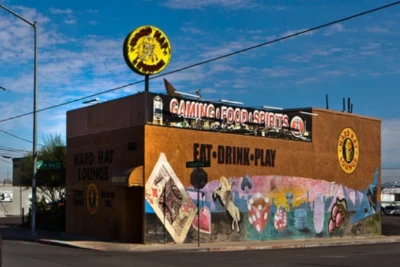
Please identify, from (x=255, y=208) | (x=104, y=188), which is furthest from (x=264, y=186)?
(x=104, y=188)

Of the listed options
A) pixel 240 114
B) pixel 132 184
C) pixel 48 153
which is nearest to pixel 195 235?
pixel 132 184

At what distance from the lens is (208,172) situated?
2541cm

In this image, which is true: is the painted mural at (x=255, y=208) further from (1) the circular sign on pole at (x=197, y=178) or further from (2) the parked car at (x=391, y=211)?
(2) the parked car at (x=391, y=211)

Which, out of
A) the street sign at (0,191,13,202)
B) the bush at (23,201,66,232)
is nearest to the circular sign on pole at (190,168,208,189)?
the bush at (23,201,66,232)

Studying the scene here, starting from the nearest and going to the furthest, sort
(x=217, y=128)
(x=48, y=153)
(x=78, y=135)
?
(x=217, y=128), (x=78, y=135), (x=48, y=153)

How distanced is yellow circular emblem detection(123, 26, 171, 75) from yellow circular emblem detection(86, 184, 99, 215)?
5.99 m

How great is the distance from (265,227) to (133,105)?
9.15 m

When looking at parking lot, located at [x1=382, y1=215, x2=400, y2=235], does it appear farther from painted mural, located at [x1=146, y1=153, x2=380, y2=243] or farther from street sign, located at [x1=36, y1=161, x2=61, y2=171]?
street sign, located at [x1=36, y1=161, x2=61, y2=171]

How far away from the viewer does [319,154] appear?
3050cm

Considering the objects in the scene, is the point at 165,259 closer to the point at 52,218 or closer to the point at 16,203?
the point at 52,218

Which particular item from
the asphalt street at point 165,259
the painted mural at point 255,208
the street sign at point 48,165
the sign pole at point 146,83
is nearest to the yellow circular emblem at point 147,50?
the sign pole at point 146,83

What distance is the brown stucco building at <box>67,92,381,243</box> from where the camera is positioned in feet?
77.7

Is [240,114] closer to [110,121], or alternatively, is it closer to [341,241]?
[110,121]

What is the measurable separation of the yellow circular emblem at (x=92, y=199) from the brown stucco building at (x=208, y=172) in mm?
47
